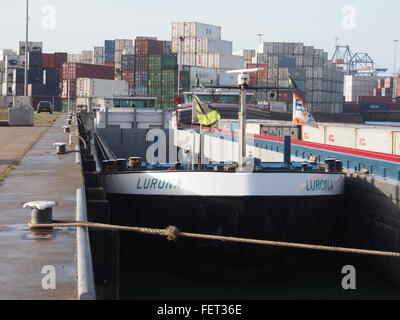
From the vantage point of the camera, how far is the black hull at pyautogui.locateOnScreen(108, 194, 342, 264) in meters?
16.0

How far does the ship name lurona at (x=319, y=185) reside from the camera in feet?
55.0

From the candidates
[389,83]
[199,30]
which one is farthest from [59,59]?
[389,83]

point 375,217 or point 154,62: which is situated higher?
point 154,62

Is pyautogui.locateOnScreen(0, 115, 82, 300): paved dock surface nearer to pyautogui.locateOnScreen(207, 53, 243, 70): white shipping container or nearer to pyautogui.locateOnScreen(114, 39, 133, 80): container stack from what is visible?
pyautogui.locateOnScreen(207, 53, 243, 70): white shipping container

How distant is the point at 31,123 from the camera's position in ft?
150

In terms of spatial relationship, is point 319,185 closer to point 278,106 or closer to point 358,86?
point 278,106

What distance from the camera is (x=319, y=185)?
1708 cm

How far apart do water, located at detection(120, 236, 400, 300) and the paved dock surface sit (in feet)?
10.5

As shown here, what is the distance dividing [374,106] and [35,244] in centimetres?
10783

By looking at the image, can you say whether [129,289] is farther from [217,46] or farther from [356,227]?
[217,46]

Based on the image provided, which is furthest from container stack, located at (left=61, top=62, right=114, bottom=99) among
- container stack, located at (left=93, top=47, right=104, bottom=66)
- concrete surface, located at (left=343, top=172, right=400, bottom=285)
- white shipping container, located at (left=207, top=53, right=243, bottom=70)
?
concrete surface, located at (left=343, top=172, right=400, bottom=285)

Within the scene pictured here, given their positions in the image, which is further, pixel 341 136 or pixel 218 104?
pixel 218 104

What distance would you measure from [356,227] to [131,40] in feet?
286
